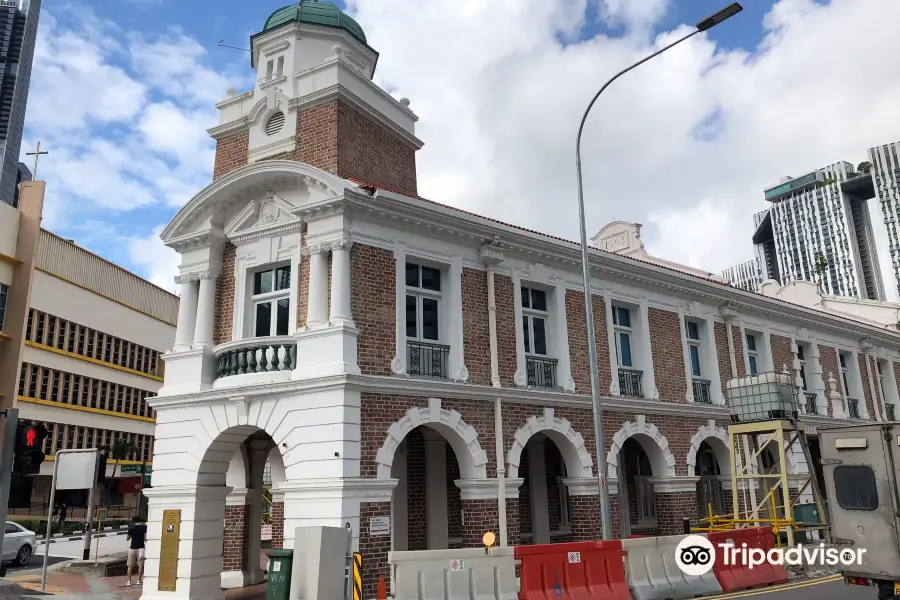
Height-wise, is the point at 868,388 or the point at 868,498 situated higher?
the point at 868,388

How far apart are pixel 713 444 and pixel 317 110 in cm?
1517

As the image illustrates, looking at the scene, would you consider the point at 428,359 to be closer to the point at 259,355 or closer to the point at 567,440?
the point at 259,355

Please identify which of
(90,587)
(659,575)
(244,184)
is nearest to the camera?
(659,575)

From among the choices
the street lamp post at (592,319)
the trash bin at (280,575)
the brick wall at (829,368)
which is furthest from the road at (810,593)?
the brick wall at (829,368)

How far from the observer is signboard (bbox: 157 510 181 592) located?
14867 millimetres

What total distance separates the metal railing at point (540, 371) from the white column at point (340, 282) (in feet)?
16.8

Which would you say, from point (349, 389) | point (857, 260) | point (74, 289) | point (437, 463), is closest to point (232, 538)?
point (437, 463)

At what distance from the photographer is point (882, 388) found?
29.9m

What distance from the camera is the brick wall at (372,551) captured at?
44.4 ft

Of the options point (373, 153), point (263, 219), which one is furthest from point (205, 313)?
point (373, 153)

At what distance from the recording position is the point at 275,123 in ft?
57.4

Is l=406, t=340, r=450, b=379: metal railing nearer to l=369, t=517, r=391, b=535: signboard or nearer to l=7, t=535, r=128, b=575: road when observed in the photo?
l=369, t=517, r=391, b=535: signboard

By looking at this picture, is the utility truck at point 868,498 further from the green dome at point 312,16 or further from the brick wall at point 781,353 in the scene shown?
the brick wall at point 781,353

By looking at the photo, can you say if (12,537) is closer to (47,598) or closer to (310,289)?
(47,598)
